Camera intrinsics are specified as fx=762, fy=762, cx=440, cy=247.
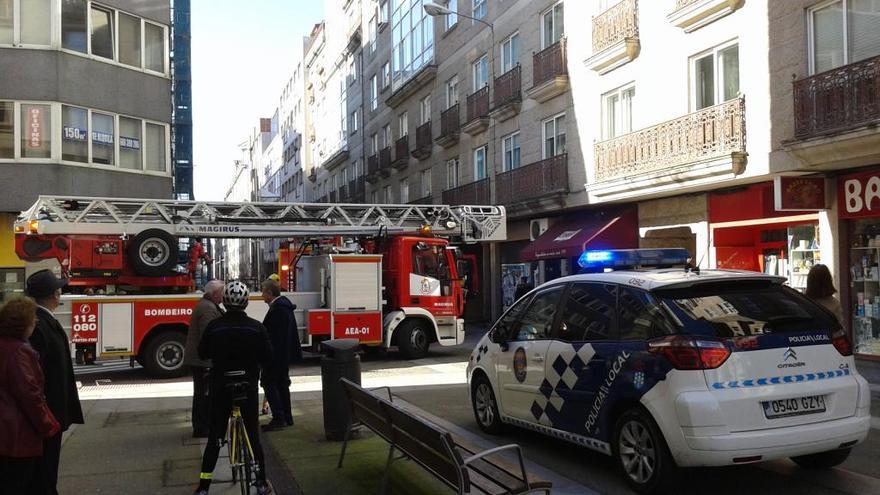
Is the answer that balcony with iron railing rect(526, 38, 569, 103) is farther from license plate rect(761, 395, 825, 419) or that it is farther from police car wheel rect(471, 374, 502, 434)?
license plate rect(761, 395, 825, 419)

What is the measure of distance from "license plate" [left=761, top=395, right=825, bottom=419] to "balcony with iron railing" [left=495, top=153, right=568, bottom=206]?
15.6 meters

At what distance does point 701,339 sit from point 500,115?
2002cm

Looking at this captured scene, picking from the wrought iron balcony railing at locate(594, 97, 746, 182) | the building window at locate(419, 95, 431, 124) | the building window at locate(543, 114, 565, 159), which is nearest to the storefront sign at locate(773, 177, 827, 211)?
the wrought iron balcony railing at locate(594, 97, 746, 182)

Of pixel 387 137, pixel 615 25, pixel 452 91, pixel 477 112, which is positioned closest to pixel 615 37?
pixel 615 25

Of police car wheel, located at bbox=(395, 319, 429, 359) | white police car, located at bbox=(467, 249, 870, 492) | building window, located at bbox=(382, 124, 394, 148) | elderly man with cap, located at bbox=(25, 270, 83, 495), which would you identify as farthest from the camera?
building window, located at bbox=(382, 124, 394, 148)

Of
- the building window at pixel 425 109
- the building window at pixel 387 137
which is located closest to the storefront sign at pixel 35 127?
the building window at pixel 425 109

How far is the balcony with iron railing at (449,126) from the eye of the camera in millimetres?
28344

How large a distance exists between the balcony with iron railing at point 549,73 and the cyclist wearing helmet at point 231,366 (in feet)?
54.4

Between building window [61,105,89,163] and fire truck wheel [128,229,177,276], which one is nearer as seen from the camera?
fire truck wheel [128,229,177,276]

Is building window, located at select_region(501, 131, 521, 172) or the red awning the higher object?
building window, located at select_region(501, 131, 521, 172)

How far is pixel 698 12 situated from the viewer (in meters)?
15.7

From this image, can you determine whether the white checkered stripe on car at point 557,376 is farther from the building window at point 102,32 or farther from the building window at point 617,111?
the building window at point 102,32

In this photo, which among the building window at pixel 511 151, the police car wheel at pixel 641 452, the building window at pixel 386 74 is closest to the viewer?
the police car wheel at pixel 641 452

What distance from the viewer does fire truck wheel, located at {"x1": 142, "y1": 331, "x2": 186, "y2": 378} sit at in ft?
45.0
